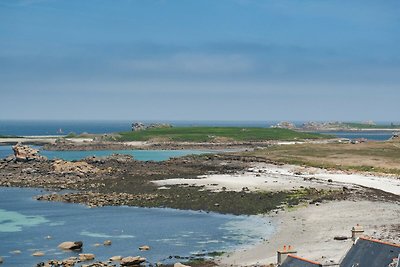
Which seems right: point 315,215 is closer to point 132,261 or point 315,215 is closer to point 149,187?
point 132,261

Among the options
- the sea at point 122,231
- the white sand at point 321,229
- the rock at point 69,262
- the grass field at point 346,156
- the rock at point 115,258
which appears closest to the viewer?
the rock at point 69,262

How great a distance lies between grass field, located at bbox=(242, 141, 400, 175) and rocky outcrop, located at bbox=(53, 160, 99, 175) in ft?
118

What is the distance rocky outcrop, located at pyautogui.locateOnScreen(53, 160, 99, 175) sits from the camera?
94.1m

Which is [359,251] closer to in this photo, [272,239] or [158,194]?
[272,239]

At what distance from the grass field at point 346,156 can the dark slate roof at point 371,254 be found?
65193 millimetres

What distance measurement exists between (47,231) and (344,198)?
104ft

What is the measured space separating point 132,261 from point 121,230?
1304 cm

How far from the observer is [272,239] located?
150ft

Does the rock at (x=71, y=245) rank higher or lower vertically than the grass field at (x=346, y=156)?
lower

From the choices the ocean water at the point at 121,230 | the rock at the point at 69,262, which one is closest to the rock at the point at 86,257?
the rock at the point at 69,262

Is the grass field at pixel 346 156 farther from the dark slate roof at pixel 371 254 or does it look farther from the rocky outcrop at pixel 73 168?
the dark slate roof at pixel 371 254

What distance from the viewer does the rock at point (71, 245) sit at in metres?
43.7

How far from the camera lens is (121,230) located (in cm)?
5112

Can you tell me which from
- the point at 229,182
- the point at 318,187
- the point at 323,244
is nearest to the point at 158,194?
the point at 229,182
